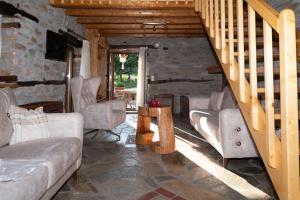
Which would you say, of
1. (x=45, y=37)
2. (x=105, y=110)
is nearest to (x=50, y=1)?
(x=45, y=37)

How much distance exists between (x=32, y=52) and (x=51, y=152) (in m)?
2.38

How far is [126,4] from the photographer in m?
4.14

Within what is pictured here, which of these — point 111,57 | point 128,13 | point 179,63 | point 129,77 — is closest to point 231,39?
point 128,13

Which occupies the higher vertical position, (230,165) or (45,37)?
(45,37)

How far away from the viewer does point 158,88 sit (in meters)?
6.86

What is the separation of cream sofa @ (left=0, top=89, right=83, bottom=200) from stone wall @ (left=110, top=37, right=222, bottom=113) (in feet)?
16.0

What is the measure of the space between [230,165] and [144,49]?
4.91 meters

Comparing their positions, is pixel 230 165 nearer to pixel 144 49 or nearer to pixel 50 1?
pixel 50 1

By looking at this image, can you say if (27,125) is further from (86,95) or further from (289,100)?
(289,100)

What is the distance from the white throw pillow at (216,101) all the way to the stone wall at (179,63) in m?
2.83

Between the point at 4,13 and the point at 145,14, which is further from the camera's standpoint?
the point at 145,14

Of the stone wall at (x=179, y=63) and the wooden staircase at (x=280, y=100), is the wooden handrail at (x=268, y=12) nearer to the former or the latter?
the wooden staircase at (x=280, y=100)

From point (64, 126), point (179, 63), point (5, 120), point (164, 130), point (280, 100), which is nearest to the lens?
point (280, 100)

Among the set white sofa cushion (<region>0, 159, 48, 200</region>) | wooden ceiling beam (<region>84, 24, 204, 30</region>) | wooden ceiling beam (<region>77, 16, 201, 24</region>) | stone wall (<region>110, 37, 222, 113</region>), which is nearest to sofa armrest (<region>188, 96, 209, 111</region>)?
wooden ceiling beam (<region>77, 16, 201, 24</region>)
